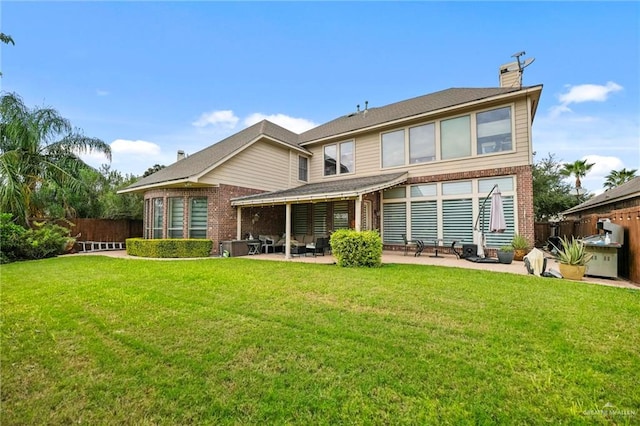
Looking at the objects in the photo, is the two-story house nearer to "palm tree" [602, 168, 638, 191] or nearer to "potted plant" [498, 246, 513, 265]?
"potted plant" [498, 246, 513, 265]

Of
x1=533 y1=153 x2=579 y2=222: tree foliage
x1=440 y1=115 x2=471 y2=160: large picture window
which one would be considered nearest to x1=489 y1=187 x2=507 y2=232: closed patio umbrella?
x1=440 y1=115 x2=471 y2=160: large picture window

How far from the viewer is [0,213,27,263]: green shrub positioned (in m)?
10.6

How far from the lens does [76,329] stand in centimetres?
381

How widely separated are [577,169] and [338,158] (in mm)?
20765

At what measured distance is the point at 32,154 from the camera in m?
14.7

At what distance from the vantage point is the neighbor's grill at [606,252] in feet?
23.3

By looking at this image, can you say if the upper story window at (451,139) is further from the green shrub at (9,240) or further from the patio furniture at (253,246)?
the green shrub at (9,240)

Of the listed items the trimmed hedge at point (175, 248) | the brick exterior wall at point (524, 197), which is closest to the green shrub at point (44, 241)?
the trimmed hedge at point (175, 248)

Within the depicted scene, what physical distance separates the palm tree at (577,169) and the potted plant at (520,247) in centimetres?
1864

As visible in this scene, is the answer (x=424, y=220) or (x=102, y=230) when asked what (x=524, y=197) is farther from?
(x=102, y=230)

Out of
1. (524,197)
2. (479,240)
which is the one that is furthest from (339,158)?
(524,197)

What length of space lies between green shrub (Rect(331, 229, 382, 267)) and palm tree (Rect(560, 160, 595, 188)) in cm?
2349

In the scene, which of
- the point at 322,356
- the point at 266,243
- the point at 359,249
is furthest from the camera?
the point at 266,243

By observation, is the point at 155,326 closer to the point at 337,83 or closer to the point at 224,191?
the point at 224,191
